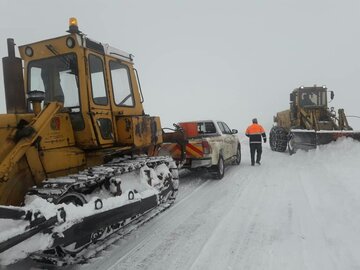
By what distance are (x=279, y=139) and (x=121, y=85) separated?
12.3 m

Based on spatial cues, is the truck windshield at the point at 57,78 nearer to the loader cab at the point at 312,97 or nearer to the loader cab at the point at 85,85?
the loader cab at the point at 85,85

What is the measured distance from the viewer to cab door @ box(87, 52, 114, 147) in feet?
16.5

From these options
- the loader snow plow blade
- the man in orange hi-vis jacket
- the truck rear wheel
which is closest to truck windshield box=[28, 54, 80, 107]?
the man in orange hi-vis jacket

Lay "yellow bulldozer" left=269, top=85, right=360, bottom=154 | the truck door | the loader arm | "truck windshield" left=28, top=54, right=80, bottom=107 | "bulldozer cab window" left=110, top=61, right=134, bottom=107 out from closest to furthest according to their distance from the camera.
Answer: the loader arm → "truck windshield" left=28, top=54, right=80, bottom=107 → "bulldozer cab window" left=110, top=61, right=134, bottom=107 → the truck door → "yellow bulldozer" left=269, top=85, right=360, bottom=154

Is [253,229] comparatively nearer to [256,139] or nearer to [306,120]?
[256,139]

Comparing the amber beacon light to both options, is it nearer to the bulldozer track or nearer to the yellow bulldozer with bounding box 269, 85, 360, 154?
the bulldozer track

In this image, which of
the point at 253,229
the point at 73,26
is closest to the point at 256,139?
the point at 253,229

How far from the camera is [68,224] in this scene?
357 centimetres

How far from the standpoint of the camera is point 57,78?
5180mm

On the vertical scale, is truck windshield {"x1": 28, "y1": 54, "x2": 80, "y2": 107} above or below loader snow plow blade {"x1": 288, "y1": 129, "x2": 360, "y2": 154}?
above

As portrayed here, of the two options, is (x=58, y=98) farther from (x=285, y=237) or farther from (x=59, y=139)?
(x=285, y=237)

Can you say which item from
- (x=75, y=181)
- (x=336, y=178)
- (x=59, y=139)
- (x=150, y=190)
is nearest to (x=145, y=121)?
(x=150, y=190)

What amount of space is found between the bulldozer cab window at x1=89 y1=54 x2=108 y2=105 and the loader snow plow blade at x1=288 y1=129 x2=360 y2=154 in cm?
1022

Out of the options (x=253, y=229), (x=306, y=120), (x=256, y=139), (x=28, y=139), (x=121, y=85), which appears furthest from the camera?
(x=306, y=120)
